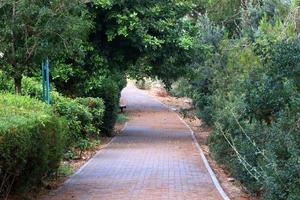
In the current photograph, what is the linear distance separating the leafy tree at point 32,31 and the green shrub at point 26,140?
1.50 meters

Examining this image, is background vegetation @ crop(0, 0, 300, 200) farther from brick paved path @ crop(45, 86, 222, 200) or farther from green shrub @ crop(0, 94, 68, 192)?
brick paved path @ crop(45, 86, 222, 200)

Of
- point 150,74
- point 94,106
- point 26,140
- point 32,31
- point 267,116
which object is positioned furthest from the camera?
point 150,74

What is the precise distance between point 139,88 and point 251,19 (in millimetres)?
54066

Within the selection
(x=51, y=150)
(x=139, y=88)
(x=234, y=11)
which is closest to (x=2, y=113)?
(x=51, y=150)

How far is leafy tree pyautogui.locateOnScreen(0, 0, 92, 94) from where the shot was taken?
40.9ft

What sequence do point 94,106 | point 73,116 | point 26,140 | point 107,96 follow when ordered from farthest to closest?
point 107,96, point 94,106, point 73,116, point 26,140

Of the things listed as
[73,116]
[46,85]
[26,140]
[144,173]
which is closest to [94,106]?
[73,116]

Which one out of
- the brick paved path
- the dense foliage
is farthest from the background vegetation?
the brick paved path

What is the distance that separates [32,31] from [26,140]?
16.2ft

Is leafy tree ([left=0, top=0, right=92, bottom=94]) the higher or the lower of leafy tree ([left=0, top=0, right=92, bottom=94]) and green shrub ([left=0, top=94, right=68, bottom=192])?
the higher

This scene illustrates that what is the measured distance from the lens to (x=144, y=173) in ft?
46.9

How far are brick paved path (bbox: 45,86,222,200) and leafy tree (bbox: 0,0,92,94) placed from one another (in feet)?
9.62

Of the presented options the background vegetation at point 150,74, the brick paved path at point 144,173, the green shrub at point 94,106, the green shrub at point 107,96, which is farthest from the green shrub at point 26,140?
the green shrub at point 107,96

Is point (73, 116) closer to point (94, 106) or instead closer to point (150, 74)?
point (94, 106)
